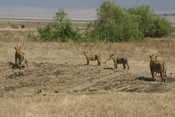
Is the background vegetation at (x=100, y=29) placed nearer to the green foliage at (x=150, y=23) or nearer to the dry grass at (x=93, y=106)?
the green foliage at (x=150, y=23)

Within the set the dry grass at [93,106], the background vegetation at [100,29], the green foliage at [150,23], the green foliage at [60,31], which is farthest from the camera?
the green foliage at [150,23]

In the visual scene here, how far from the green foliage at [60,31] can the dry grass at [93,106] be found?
27.2m

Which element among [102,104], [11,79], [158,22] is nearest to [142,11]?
[158,22]

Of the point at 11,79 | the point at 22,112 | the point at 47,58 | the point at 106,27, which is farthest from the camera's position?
the point at 106,27

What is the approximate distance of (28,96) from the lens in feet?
48.6

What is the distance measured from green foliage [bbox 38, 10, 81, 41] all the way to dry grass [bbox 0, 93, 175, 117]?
89.3ft

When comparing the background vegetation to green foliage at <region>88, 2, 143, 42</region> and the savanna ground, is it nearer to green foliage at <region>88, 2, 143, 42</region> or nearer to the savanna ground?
green foliage at <region>88, 2, 143, 42</region>

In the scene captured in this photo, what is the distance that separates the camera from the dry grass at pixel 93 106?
12211 mm

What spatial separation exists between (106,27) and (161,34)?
62.8 ft

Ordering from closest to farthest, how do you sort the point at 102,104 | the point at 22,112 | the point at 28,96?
the point at 22,112
the point at 102,104
the point at 28,96

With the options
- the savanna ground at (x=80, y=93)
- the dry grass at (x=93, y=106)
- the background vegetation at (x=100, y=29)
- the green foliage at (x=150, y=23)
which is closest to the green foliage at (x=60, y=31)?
the background vegetation at (x=100, y=29)

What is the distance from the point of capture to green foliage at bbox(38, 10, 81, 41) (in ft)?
138

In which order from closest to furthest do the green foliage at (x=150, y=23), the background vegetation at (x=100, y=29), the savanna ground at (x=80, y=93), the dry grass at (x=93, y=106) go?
the dry grass at (x=93, y=106), the savanna ground at (x=80, y=93), the background vegetation at (x=100, y=29), the green foliage at (x=150, y=23)

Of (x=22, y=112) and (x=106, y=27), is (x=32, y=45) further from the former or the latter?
(x=22, y=112)
